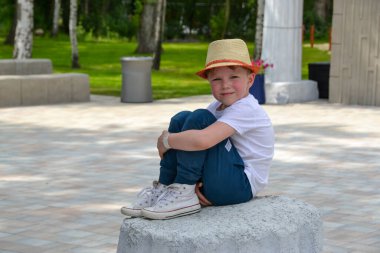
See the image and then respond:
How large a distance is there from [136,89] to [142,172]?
7792mm

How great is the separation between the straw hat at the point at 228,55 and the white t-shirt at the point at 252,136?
25 cm

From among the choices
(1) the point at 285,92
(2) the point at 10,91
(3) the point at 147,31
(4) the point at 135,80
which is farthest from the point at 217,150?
(3) the point at 147,31

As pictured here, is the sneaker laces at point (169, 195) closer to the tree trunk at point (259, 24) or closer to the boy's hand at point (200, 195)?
the boy's hand at point (200, 195)

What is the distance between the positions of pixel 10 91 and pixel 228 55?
1239 centimetres

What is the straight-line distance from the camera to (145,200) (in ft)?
17.7

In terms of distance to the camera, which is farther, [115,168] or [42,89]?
[42,89]

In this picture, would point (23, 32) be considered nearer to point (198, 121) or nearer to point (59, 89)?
point (59, 89)

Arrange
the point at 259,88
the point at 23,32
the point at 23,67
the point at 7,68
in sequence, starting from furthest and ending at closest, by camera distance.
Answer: the point at 23,32
the point at 23,67
the point at 7,68
the point at 259,88

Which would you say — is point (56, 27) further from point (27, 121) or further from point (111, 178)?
point (111, 178)

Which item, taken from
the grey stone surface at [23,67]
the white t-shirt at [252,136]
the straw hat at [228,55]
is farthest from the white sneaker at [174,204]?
the grey stone surface at [23,67]

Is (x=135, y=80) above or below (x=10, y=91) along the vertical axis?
above

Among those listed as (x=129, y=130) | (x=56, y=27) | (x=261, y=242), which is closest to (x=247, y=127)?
(x=261, y=242)

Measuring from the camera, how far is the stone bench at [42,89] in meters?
17.2

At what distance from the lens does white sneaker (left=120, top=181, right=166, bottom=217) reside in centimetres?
527
